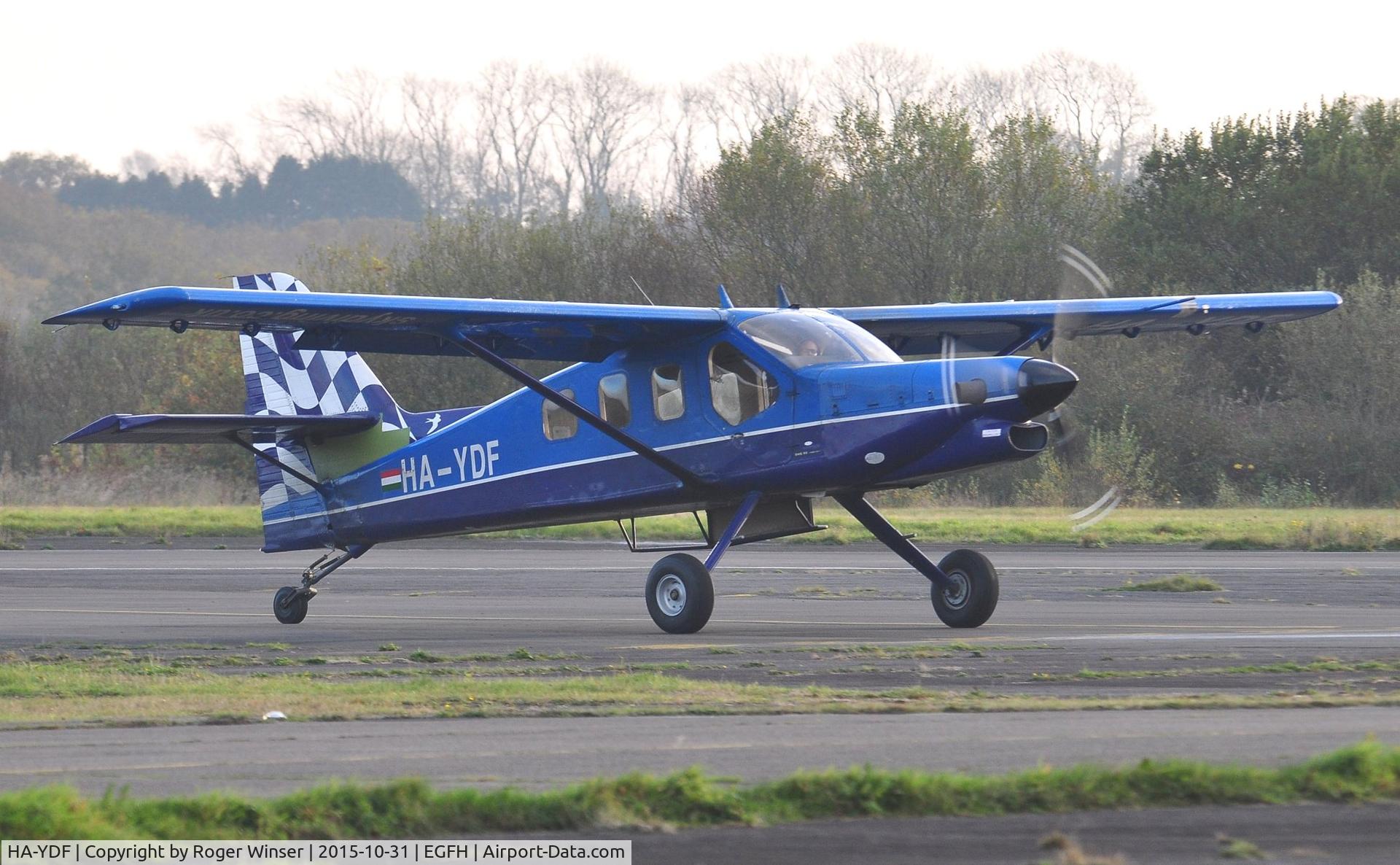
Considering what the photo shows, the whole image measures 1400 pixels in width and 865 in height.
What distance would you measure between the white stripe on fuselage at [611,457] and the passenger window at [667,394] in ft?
1.05

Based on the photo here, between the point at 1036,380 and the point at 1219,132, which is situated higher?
the point at 1219,132

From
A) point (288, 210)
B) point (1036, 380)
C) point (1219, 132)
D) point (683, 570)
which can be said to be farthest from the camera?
point (288, 210)

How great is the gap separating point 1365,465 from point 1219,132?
1516 centimetres

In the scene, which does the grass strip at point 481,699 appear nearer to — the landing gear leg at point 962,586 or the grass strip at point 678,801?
the grass strip at point 678,801

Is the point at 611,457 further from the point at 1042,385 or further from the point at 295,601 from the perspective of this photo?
the point at 1042,385

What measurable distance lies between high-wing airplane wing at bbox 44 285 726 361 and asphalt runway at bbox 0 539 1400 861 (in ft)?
9.00

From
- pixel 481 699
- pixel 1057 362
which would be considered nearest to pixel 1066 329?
pixel 1057 362

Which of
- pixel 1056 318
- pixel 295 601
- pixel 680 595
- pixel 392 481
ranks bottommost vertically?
pixel 680 595

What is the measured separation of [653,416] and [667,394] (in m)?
0.26

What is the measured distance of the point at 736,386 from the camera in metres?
15.4

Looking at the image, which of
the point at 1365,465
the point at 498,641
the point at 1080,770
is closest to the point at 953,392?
the point at 498,641

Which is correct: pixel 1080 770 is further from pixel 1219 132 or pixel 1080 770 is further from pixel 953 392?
pixel 1219 132

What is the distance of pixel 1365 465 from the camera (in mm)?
41031

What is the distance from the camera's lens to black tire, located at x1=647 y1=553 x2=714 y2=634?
1491 cm
